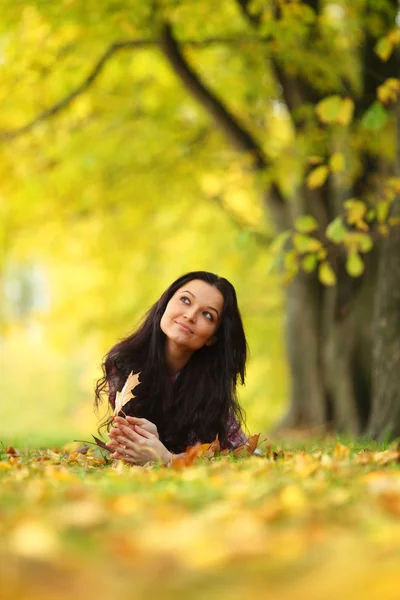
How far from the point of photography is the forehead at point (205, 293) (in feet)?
14.3

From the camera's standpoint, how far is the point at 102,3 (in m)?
7.37

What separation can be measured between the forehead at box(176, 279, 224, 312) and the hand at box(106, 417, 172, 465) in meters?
0.88

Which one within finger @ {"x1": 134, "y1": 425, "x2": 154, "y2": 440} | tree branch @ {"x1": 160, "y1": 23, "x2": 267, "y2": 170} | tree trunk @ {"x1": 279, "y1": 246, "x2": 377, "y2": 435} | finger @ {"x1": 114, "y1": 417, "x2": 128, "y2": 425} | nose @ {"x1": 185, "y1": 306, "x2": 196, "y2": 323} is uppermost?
tree branch @ {"x1": 160, "y1": 23, "x2": 267, "y2": 170}

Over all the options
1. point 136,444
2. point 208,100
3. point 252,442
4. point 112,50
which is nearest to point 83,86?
point 112,50

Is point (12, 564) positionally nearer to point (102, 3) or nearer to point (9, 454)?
point (9, 454)

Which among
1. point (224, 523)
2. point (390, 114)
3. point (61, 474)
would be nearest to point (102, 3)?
point (390, 114)

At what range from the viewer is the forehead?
172 inches

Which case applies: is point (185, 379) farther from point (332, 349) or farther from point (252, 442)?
point (332, 349)

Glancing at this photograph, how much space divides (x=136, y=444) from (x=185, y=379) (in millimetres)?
906

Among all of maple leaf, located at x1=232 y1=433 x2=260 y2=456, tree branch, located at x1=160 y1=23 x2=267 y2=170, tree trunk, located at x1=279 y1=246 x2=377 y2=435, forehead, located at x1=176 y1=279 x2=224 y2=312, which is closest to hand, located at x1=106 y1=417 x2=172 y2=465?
maple leaf, located at x1=232 y1=433 x2=260 y2=456

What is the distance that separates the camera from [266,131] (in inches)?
459

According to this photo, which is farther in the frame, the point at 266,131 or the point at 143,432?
the point at 266,131

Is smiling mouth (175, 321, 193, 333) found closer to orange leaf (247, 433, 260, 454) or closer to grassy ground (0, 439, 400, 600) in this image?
orange leaf (247, 433, 260, 454)

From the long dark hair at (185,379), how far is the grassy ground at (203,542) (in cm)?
216
